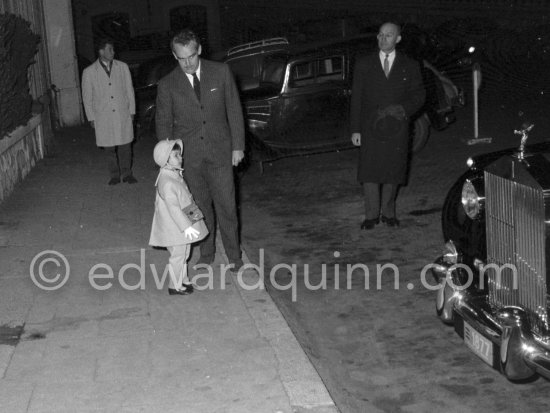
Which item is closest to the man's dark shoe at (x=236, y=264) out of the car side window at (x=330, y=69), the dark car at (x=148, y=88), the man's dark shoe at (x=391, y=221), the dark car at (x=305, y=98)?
the man's dark shoe at (x=391, y=221)

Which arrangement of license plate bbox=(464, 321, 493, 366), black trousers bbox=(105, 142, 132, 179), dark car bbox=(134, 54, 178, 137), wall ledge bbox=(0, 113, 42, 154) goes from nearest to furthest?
license plate bbox=(464, 321, 493, 366) → wall ledge bbox=(0, 113, 42, 154) → black trousers bbox=(105, 142, 132, 179) → dark car bbox=(134, 54, 178, 137)

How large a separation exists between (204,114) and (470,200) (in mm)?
2403

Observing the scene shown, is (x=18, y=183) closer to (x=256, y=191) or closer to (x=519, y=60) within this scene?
(x=256, y=191)

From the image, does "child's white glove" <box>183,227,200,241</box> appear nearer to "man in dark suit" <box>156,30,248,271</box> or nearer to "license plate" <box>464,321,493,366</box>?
"man in dark suit" <box>156,30,248,271</box>

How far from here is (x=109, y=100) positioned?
1027 centimetres

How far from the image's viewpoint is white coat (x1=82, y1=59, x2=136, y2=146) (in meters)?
10.2

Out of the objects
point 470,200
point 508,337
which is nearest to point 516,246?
point 508,337

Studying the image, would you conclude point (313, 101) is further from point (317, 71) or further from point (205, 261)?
point (205, 261)

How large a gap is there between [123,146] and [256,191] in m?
1.78

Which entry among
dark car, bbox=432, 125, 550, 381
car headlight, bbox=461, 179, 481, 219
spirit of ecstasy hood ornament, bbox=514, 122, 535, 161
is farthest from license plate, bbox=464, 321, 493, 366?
spirit of ecstasy hood ornament, bbox=514, 122, 535, 161

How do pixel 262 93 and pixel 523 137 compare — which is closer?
pixel 523 137

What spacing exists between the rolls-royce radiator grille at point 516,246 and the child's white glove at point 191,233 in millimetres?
2273

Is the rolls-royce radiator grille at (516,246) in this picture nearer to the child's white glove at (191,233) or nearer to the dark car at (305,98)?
the child's white glove at (191,233)

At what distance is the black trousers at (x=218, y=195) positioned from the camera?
666 cm
